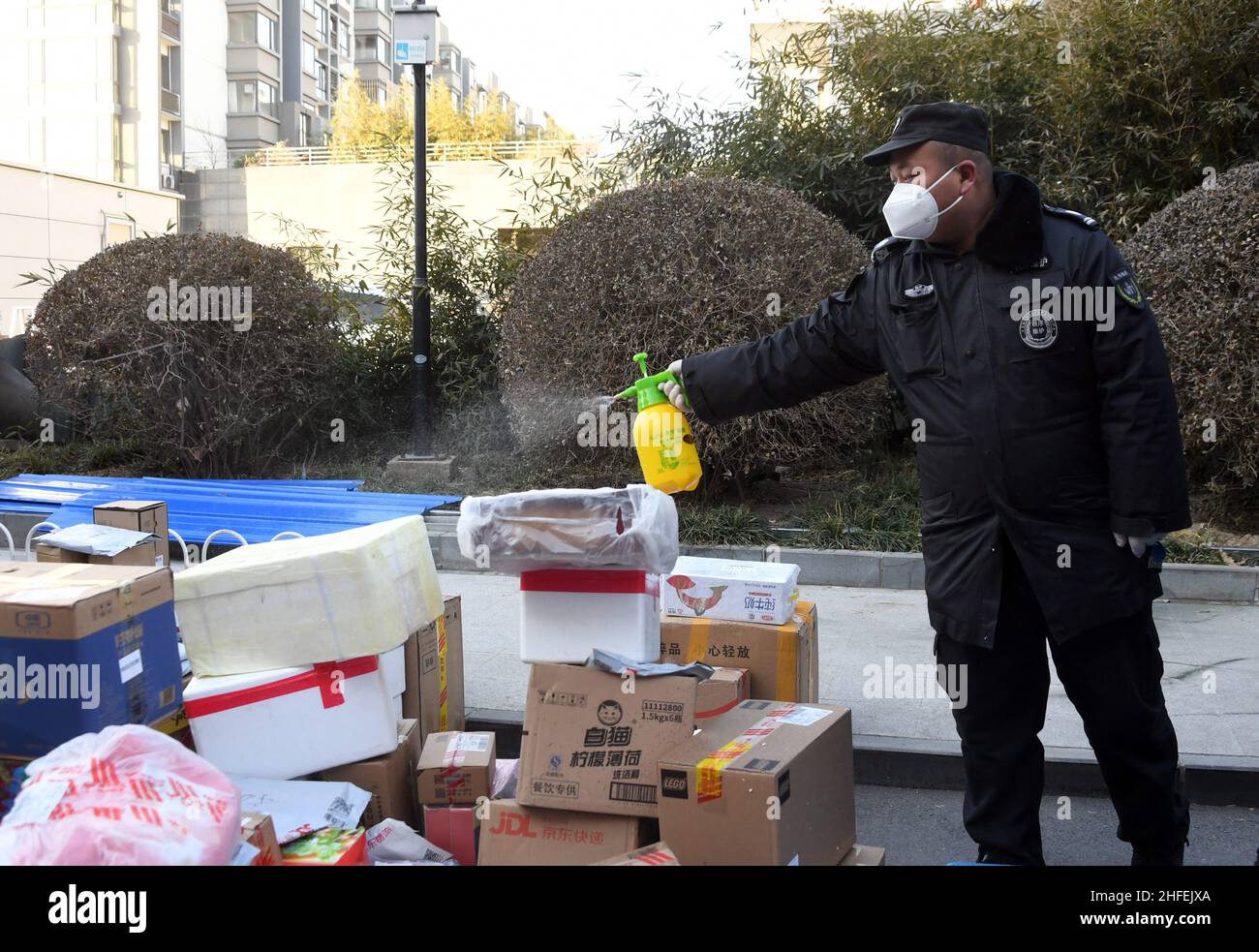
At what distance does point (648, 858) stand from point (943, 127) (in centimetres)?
200

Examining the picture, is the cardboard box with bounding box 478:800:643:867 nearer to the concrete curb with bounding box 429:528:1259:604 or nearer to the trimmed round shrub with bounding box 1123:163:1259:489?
the concrete curb with bounding box 429:528:1259:604

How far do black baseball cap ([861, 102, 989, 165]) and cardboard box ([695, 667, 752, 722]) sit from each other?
1576mm

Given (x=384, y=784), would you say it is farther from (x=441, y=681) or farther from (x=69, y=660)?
(x=69, y=660)

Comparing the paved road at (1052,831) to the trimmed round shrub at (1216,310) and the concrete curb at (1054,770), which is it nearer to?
the concrete curb at (1054,770)

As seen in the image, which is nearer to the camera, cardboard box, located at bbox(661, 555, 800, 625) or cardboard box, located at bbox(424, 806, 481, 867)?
cardboard box, located at bbox(424, 806, 481, 867)

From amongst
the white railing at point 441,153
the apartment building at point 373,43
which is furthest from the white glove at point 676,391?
the apartment building at point 373,43

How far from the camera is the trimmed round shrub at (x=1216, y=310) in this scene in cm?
649

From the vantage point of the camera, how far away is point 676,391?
3.34 metres

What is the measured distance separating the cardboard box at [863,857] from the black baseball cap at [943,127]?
1846 mm

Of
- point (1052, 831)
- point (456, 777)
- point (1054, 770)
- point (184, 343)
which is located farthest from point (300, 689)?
point (184, 343)

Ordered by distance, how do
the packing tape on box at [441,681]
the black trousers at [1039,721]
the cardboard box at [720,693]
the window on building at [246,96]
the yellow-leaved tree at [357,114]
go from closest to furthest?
the black trousers at [1039,721]
the cardboard box at [720,693]
the packing tape on box at [441,681]
the yellow-leaved tree at [357,114]
the window on building at [246,96]

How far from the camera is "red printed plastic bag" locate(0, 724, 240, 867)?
2.17m

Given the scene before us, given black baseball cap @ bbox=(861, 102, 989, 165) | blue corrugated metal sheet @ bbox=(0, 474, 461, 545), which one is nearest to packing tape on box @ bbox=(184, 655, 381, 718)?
black baseball cap @ bbox=(861, 102, 989, 165)
